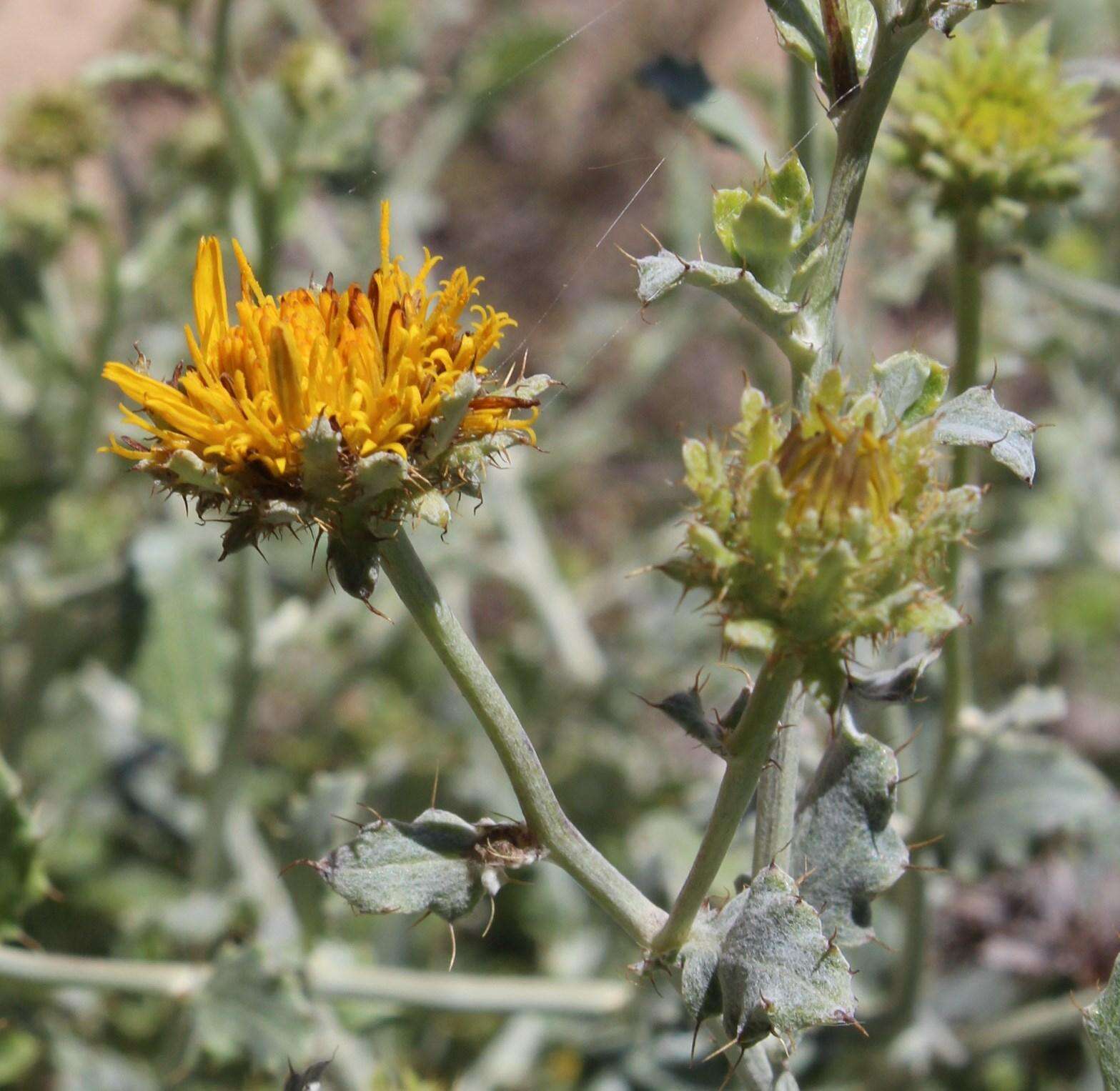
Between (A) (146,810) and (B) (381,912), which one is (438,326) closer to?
(B) (381,912)

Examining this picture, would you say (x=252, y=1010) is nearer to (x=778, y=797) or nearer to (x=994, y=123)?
(x=778, y=797)

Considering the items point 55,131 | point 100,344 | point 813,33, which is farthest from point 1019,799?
point 55,131

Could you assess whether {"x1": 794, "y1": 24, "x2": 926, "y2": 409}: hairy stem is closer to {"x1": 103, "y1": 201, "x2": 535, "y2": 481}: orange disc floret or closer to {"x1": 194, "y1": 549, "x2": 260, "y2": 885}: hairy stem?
{"x1": 103, "y1": 201, "x2": 535, "y2": 481}: orange disc floret

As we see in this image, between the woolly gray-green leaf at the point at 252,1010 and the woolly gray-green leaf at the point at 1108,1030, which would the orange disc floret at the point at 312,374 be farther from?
the woolly gray-green leaf at the point at 252,1010

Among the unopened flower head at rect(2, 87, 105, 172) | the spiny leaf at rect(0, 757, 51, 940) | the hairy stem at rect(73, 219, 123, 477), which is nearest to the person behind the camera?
the spiny leaf at rect(0, 757, 51, 940)

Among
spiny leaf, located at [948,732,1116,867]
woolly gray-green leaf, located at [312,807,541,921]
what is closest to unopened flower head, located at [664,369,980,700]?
woolly gray-green leaf, located at [312,807,541,921]

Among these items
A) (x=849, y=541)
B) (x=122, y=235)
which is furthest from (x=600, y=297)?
(x=849, y=541)

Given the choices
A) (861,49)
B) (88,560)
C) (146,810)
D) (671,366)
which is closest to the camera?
(861,49)
